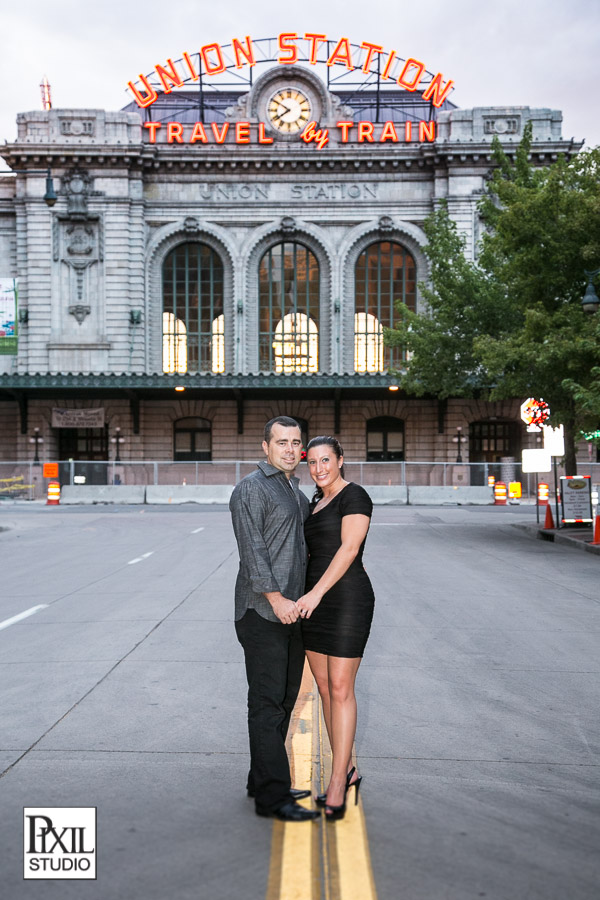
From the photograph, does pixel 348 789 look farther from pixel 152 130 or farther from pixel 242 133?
pixel 152 130

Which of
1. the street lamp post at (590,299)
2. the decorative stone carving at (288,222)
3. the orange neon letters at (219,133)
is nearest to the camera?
the street lamp post at (590,299)

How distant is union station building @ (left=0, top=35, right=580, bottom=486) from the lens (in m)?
44.2

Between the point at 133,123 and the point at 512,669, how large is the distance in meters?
42.1

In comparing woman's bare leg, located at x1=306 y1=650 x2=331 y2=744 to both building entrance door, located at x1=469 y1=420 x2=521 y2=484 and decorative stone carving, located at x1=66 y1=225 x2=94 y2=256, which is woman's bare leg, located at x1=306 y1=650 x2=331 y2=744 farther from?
decorative stone carving, located at x1=66 y1=225 x2=94 y2=256

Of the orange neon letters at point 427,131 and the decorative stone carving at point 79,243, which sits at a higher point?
the orange neon letters at point 427,131

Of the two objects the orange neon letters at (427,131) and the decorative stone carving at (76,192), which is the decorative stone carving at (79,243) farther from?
the orange neon letters at (427,131)

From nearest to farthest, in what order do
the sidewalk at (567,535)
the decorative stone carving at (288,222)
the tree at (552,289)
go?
the tree at (552,289)
the sidewalk at (567,535)
the decorative stone carving at (288,222)

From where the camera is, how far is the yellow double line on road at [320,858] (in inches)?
146

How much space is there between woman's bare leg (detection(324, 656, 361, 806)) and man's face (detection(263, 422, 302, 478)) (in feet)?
3.50

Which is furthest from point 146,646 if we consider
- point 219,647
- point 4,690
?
point 4,690

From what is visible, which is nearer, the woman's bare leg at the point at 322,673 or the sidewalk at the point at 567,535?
the woman's bare leg at the point at 322,673

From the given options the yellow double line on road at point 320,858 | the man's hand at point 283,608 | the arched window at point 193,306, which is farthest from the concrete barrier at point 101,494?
the man's hand at point 283,608

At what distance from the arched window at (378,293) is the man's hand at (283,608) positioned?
4203cm

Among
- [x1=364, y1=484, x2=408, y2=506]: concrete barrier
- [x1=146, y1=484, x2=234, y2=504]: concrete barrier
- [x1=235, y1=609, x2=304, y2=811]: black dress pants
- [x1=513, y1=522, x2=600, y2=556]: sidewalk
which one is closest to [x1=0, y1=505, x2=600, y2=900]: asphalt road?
[x1=235, y1=609, x2=304, y2=811]: black dress pants
